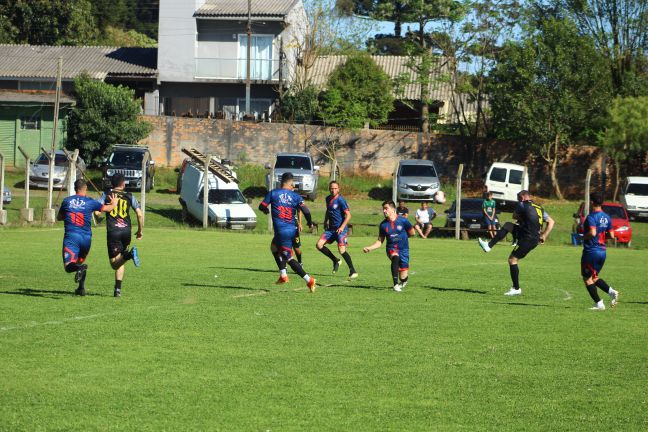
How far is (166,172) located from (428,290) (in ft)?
114

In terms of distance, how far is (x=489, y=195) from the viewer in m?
35.8

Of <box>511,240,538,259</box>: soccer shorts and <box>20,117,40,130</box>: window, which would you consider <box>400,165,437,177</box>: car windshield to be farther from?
<box>511,240,538,259</box>: soccer shorts

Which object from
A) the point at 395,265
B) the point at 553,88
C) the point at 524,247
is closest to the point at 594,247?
the point at 524,247

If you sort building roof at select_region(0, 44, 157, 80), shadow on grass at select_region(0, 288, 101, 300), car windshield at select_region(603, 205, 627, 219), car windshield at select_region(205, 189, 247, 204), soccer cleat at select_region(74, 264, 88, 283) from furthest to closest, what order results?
building roof at select_region(0, 44, 157, 80), car windshield at select_region(603, 205, 627, 219), car windshield at select_region(205, 189, 247, 204), shadow on grass at select_region(0, 288, 101, 300), soccer cleat at select_region(74, 264, 88, 283)

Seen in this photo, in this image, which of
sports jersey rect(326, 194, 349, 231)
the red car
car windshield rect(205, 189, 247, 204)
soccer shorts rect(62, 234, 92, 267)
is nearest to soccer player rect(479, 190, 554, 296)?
sports jersey rect(326, 194, 349, 231)

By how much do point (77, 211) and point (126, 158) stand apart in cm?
3156

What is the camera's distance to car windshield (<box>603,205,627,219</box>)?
39281 millimetres

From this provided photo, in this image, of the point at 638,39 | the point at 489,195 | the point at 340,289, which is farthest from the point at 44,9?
the point at 340,289

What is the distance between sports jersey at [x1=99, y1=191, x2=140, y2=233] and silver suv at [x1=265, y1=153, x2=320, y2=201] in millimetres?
27857

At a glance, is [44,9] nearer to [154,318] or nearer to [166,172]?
[166,172]

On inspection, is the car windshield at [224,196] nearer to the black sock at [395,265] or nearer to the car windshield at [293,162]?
the car windshield at [293,162]

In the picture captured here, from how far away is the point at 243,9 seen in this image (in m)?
60.1

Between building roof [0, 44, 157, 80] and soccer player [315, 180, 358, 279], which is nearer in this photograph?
soccer player [315, 180, 358, 279]

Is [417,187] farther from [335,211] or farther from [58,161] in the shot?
[335,211]
